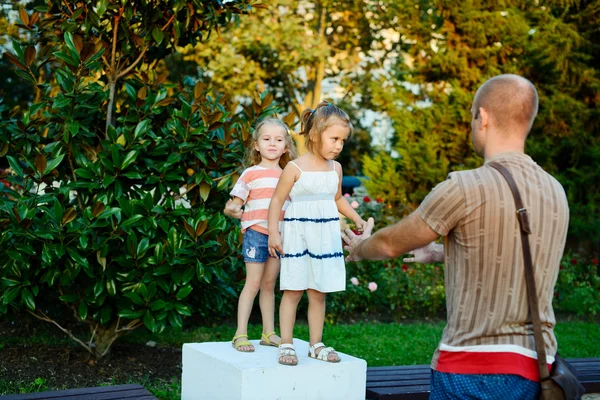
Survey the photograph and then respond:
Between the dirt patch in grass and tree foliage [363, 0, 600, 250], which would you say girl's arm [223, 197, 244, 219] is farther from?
tree foliage [363, 0, 600, 250]

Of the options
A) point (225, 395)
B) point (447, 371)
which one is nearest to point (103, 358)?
point (225, 395)

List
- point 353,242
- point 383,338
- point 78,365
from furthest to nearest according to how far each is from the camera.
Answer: point 383,338
point 78,365
point 353,242

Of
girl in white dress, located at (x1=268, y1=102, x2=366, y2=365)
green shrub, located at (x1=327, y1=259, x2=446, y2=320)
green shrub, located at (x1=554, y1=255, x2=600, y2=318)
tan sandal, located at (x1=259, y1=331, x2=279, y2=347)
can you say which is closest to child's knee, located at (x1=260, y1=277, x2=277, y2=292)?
tan sandal, located at (x1=259, y1=331, x2=279, y2=347)

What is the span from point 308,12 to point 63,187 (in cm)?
1691

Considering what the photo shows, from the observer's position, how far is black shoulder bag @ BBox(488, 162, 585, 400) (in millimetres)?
2326

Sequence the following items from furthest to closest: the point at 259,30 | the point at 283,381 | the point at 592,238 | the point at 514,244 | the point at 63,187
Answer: the point at 259,30 < the point at 592,238 < the point at 63,187 < the point at 283,381 < the point at 514,244

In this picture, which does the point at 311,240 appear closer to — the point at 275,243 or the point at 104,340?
the point at 275,243

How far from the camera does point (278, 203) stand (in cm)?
430

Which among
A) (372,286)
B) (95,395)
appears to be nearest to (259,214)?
(95,395)

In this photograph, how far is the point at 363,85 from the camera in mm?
21922

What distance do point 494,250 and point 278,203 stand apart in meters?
2.05

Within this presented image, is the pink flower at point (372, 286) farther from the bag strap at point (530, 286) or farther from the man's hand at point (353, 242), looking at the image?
the bag strap at point (530, 286)

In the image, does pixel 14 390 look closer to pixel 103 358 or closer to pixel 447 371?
pixel 103 358

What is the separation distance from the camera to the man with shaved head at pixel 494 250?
2385 millimetres
